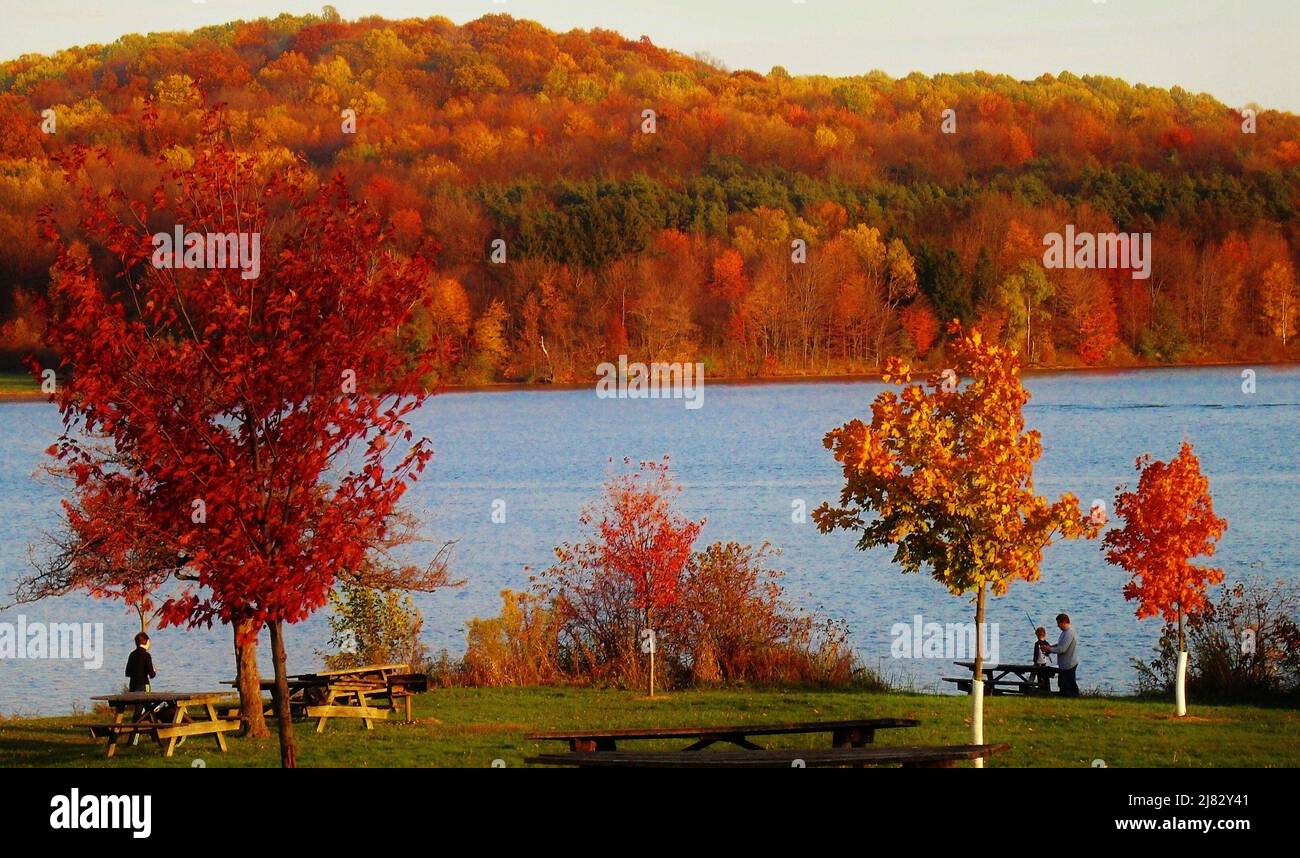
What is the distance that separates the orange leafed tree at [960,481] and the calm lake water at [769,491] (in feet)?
27.1

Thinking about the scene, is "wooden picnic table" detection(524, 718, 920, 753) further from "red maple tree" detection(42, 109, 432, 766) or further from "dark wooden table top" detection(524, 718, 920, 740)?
"red maple tree" detection(42, 109, 432, 766)

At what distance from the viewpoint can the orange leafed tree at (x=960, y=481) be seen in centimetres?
1742

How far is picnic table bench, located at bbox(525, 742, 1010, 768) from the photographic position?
11648 millimetres

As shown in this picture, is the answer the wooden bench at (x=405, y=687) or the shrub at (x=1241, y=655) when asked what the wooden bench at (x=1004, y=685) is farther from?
the wooden bench at (x=405, y=687)

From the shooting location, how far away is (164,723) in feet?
55.8

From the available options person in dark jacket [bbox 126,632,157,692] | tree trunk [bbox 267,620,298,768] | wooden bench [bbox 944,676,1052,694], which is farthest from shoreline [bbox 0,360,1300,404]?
tree trunk [bbox 267,620,298,768]

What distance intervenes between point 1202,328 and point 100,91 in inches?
3252

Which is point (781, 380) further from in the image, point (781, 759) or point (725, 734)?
point (781, 759)

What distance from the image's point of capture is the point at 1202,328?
334ft

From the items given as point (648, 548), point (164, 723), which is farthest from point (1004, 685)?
point (164, 723)

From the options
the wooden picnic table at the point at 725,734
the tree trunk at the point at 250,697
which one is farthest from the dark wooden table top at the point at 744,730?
the tree trunk at the point at 250,697

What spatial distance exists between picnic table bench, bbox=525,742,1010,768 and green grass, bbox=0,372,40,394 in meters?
93.6
